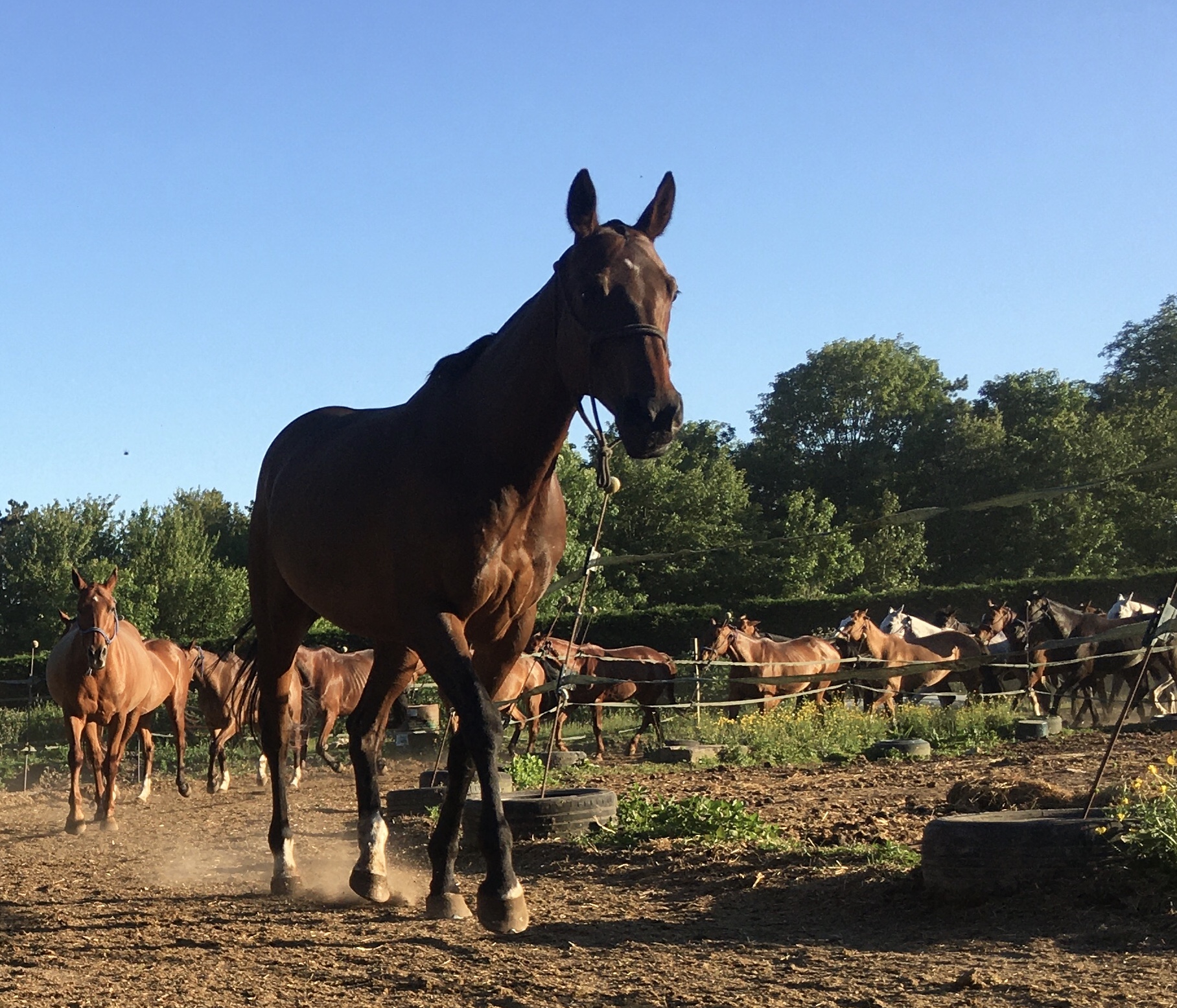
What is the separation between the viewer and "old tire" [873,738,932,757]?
13102 millimetres

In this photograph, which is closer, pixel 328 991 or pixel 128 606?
pixel 328 991

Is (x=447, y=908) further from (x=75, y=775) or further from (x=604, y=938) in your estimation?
(x=75, y=775)

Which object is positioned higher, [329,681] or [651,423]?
[651,423]

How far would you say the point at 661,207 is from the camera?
4.94 metres

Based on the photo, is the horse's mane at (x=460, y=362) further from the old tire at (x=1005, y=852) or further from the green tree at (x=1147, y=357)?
the green tree at (x=1147, y=357)

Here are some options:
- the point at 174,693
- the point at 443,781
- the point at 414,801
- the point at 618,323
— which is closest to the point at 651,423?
the point at 618,323

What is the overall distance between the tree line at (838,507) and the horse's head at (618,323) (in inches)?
1107

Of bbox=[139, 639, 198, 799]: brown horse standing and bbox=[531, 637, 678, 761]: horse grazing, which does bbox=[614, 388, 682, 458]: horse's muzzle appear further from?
bbox=[531, 637, 678, 761]: horse grazing

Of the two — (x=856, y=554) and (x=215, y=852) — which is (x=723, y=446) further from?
(x=215, y=852)

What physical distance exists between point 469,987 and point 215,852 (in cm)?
494

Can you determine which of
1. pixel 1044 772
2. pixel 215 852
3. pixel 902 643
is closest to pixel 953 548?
pixel 902 643

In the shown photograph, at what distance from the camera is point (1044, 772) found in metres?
10.1

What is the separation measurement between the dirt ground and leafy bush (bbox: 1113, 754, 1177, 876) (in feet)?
0.48

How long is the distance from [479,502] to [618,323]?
0.97 metres
